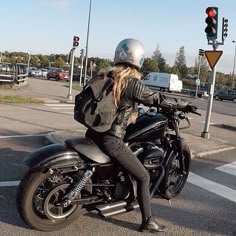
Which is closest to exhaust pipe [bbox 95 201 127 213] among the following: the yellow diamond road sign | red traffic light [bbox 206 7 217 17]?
the yellow diamond road sign

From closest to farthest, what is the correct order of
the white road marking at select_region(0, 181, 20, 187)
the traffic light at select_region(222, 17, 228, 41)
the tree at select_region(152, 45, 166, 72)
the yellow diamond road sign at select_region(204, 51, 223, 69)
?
the white road marking at select_region(0, 181, 20, 187) < the yellow diamond road sign at select_region(204, 51, 223, 69) < the traffic light at select_region(222, 17, 228, 41) < the tree at select_region(152, 45, 166, 72)

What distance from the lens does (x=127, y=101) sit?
4.11 m

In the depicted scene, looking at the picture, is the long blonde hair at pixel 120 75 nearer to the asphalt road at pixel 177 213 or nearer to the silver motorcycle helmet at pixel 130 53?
the silver motorcycle helmet at pixel 130 53

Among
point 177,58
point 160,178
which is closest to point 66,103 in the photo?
point 160,178

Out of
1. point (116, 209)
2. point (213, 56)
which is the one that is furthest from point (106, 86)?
point (213, 56)

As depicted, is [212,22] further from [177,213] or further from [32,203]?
[32,203]

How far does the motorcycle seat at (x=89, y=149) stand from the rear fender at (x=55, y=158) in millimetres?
64

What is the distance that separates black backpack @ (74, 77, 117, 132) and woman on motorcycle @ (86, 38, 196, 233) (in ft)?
0.23

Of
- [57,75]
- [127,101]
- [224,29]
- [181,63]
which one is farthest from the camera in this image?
[181,63]

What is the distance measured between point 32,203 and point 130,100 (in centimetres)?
142

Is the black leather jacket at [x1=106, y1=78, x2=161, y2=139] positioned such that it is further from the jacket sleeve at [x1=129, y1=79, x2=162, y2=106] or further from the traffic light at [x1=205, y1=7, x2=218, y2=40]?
the traffic light at [x1=205, y1=7, x2=218, y2=40]

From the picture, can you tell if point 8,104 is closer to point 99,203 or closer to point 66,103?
point 66,103

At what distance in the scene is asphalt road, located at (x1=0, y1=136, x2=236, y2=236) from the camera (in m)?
4.38

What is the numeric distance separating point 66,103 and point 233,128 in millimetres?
8500
